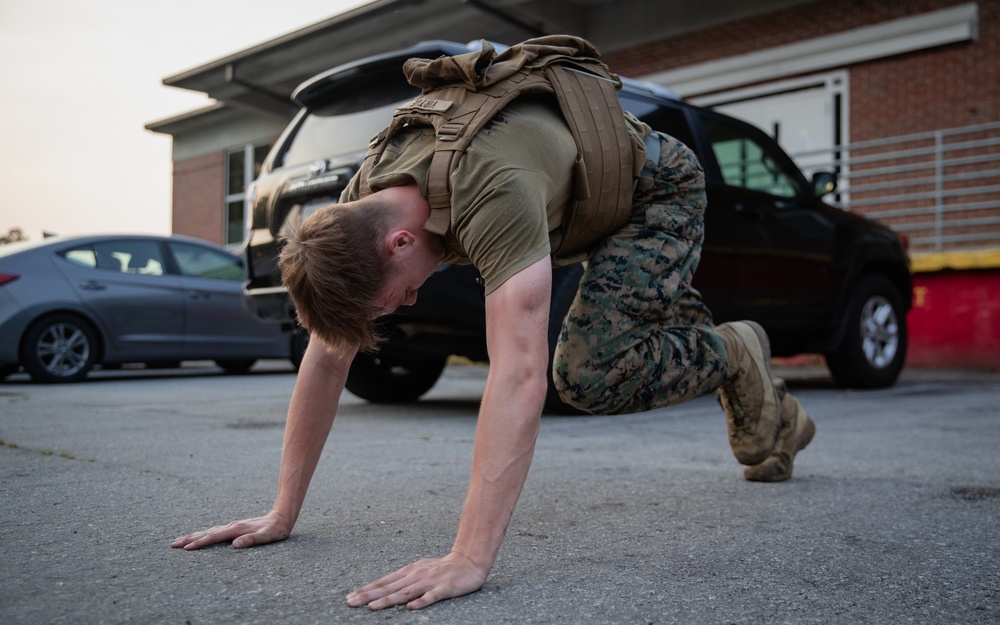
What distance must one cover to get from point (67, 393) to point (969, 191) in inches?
352

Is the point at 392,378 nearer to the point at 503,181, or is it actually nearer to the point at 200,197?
the point at 503,181

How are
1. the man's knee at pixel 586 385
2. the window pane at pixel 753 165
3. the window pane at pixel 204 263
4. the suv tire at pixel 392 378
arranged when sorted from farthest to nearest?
the window pane at pixel 204 263 → the window pane at pixel 753 165 → the suv tire at pixel 392 378 → the man's knee at pixel 586 385

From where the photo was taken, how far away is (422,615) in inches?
66.7

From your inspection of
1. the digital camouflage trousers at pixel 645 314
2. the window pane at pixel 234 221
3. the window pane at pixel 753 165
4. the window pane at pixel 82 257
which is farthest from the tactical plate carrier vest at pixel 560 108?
the window pane at pixel 234 221

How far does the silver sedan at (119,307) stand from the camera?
7656mm

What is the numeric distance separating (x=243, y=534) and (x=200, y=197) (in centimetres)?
2009

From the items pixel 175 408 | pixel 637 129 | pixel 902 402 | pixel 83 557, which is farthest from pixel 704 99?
pixel 83 557

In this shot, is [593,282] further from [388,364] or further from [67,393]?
[67,393]

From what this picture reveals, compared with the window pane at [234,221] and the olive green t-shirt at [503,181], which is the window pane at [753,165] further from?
the window pane at [234,221]

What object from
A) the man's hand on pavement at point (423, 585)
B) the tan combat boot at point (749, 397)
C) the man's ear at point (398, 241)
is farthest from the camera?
the tan combat boot at point (749, 397)

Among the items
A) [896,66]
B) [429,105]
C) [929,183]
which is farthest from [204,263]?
[896,66]

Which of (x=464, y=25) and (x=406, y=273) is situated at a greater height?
(x=464, y=25)

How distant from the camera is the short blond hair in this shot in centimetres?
189

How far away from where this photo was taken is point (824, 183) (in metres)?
5.95
